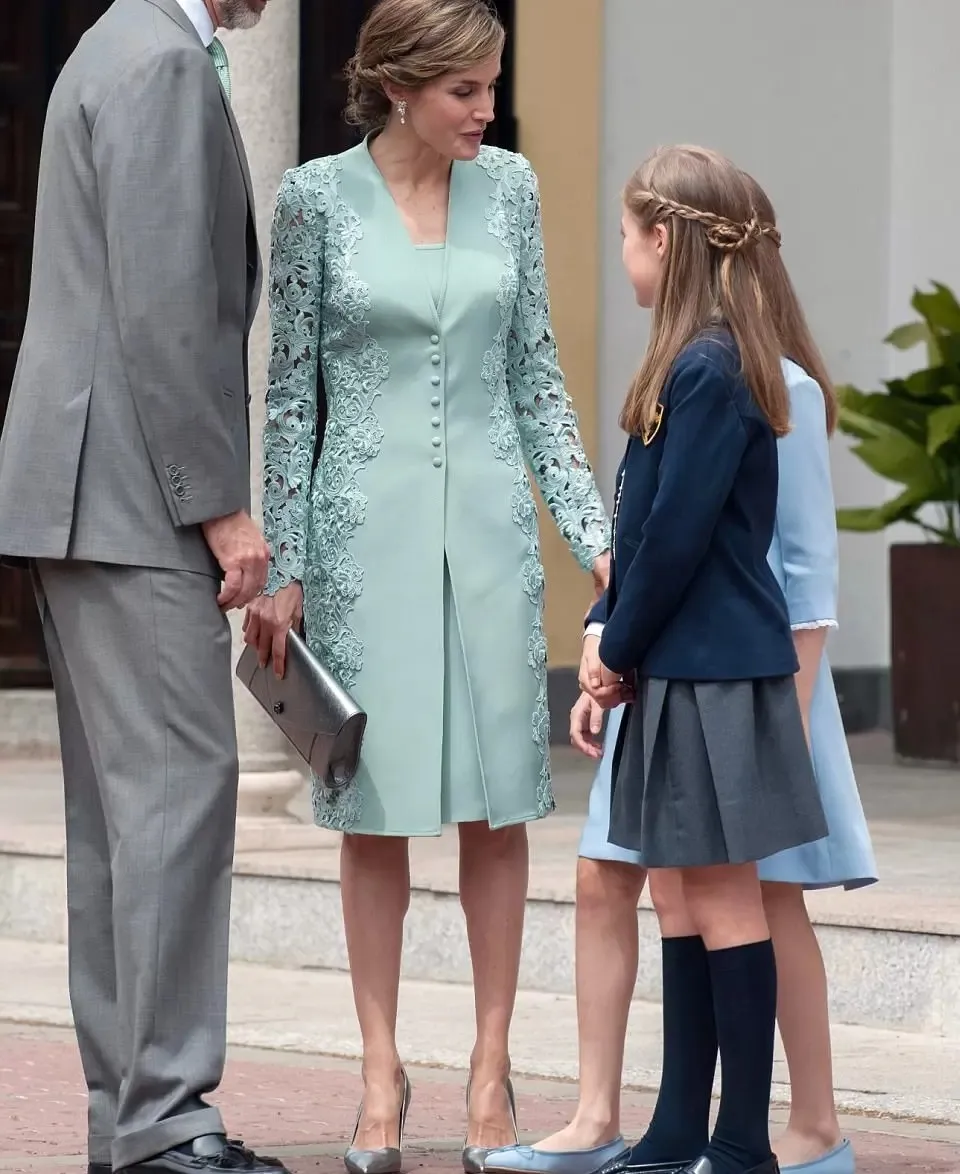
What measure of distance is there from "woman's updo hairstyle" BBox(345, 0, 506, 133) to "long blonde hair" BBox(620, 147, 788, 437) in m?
0.42

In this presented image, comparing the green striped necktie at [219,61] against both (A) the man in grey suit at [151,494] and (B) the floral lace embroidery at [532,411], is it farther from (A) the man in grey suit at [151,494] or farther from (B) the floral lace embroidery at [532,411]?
(B) the floral lace embroidery at [532,411]

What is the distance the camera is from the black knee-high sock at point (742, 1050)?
3.42 meters

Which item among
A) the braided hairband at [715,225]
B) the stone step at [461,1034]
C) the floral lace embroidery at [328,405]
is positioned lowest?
the stone step at [461,1034]

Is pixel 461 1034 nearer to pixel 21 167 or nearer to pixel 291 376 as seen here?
pixel 291 376

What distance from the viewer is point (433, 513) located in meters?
3.88

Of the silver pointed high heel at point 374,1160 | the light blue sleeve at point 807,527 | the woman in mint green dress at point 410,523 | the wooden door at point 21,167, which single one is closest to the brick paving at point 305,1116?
the silver pointed high heel at point 374,1160

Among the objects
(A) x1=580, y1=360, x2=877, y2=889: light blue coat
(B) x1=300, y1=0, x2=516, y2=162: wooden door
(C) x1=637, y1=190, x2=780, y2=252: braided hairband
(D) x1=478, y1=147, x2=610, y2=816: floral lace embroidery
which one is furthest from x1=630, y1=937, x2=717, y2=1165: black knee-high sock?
(B) x1=300, y1=0, x2=516, y2=162: wooden door

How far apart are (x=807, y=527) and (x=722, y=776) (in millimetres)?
448

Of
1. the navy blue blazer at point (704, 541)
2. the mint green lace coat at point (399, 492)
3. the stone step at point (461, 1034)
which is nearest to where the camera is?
the navy blue blazer at point (704, 541)

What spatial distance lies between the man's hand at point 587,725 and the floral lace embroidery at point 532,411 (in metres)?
0.18

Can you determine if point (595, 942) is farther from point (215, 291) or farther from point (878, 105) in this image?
point (878, 105)

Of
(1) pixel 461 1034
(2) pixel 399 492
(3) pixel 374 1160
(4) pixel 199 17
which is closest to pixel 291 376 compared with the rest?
(2) pixel 399 492

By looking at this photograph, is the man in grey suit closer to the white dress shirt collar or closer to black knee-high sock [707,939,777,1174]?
the white dress shirt collar

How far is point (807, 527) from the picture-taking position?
12.0ft
